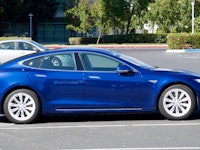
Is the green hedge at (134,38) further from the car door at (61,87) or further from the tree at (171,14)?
the car door at (61,87)

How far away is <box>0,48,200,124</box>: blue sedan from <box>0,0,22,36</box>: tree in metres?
45.5

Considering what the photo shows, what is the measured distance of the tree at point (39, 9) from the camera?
2240 inches

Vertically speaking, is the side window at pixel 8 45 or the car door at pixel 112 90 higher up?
the side window at pixel 8 45

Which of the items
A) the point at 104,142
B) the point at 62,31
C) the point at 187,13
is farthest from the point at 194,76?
the point at 62,31

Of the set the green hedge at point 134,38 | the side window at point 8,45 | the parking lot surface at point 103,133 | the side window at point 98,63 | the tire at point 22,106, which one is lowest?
the parking lot surface at point 103,133

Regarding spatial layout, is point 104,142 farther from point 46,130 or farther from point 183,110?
point 183,110

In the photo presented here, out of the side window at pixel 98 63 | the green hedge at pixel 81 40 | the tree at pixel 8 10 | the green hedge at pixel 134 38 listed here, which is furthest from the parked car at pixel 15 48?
the green hedge at pixel 81 40

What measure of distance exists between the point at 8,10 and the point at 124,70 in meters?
48.6

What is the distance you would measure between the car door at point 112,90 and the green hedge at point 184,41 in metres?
29.6

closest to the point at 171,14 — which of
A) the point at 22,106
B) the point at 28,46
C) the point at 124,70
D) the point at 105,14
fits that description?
the point at 105,14

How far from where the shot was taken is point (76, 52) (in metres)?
9.16

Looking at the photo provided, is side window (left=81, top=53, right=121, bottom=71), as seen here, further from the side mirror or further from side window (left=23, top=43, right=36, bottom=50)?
side window (left=23, top=43, right=36, bottom=50)

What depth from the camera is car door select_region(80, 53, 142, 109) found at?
883cm

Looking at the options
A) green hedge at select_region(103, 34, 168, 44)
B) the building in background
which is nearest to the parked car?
green hedge at select_region(103, 34, 168, 44)
